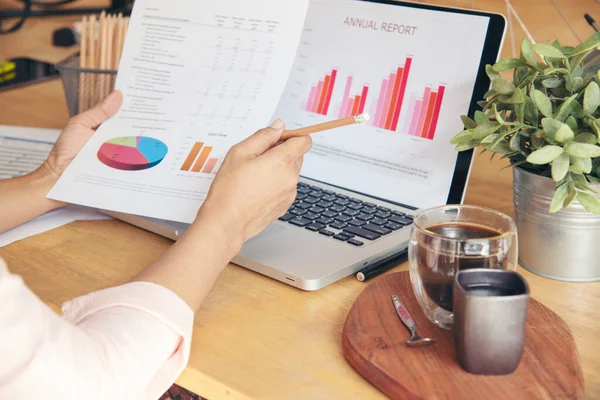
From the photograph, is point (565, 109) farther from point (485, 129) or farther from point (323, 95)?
point (323, 95)

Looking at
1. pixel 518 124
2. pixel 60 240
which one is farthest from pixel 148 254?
pixel 518 124

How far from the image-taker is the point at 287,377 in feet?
2.18

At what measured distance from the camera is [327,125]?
0.82 metres

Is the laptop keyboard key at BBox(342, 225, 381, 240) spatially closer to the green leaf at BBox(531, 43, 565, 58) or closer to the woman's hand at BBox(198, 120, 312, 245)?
the woman's hand at BBox(198, 120, 312, 245)

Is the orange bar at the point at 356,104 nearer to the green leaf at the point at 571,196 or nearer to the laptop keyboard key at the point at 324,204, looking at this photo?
the laptop keyboard key at the point at 324,204

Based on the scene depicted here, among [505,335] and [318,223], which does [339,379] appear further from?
[318,223]

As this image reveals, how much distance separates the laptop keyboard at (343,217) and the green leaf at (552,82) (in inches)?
10.2

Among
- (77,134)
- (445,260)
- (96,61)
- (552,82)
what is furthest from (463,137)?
(96,61)

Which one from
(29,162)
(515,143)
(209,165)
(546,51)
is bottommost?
(29,162)

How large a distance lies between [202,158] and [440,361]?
0.44 metres

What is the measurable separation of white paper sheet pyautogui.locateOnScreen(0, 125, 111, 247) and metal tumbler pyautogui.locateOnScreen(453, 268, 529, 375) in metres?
0.59

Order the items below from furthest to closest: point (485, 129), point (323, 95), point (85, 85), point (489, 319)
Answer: point (85, 85)
point (323, 95)
point (485, 129)
point (489, 319)

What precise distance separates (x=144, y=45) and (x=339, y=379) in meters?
0.63

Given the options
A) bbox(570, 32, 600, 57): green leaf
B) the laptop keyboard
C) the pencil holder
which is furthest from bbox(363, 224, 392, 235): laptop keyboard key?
the pencil holder
